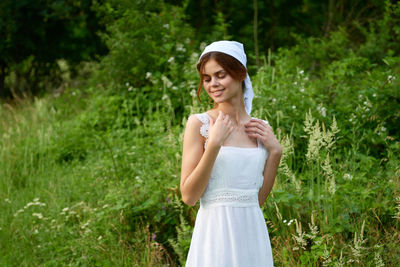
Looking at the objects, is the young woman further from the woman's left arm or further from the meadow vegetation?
the meadow vegetation

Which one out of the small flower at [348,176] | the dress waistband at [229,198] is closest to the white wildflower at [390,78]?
the small flower at [348,176]

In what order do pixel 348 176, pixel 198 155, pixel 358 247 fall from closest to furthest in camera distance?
pixel 198 155 → pixel 358 247 → pixel 348 176

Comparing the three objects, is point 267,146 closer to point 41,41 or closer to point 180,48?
point 180,48

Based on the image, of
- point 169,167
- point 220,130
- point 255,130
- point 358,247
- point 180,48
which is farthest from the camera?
point 180,48

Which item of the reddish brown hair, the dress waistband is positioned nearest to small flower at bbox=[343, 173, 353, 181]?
the dress waistband

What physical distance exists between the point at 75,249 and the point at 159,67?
3777 mm

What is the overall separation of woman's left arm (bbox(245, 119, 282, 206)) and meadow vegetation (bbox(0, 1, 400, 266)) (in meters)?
0.76

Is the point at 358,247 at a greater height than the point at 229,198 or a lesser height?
lesser

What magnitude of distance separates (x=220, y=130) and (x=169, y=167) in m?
2.31

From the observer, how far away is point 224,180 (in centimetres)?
207

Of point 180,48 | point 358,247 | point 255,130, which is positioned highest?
point 180,48

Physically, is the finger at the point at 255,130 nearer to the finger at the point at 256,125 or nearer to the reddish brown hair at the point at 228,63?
the finger at the point at 256,125

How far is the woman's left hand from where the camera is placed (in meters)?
2.18

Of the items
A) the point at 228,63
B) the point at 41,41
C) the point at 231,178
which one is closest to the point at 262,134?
the point at 231,178
